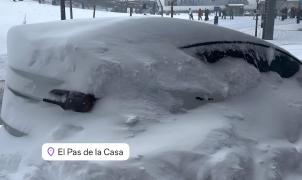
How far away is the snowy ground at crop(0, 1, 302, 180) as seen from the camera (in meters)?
3.06

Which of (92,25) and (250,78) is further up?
(92,25)

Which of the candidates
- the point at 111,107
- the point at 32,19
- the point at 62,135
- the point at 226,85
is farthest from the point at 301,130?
the point at 32,19

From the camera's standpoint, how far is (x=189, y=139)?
319 centimetres

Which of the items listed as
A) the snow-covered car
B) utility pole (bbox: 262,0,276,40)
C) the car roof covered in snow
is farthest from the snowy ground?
utility pole (bbox: 262,0,276,40)

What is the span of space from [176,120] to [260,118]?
74 cm

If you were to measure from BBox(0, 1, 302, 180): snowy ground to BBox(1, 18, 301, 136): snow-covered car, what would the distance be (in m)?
0.05

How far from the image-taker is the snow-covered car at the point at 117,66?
3.29m

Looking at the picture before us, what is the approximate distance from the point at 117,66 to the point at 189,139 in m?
0.65

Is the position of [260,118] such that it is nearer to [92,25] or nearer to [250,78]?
[250,78]

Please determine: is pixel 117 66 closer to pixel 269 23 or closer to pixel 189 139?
pixel 189 139

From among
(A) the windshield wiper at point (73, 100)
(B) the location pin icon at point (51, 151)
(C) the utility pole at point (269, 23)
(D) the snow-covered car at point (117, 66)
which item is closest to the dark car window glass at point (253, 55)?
(D) the snow-covered car at point (117, 66)

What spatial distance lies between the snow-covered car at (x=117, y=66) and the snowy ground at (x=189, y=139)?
50 mm

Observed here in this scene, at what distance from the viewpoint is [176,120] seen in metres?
3.32

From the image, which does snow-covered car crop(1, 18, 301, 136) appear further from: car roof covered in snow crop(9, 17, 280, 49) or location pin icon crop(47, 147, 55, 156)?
location pin icon crop(47, 147, 55, 156)
